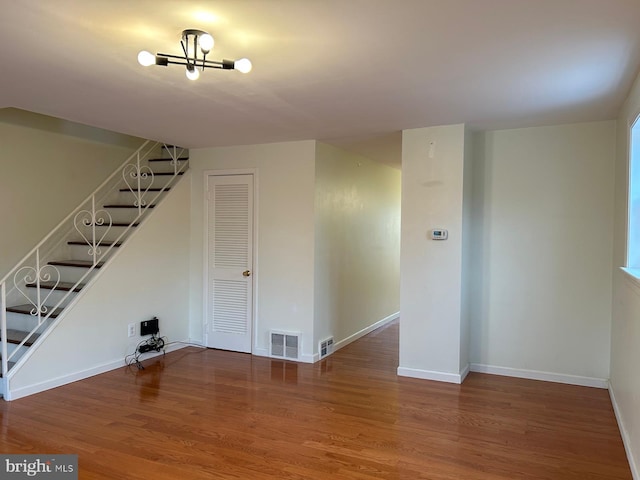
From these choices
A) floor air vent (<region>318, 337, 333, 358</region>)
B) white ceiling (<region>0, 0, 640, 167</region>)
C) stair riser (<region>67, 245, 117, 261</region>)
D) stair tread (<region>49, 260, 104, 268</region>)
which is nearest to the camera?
white ceiling (<region>0, 0, 640, 167</region>)

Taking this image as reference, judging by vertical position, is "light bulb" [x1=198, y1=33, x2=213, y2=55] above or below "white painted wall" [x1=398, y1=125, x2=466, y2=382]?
above

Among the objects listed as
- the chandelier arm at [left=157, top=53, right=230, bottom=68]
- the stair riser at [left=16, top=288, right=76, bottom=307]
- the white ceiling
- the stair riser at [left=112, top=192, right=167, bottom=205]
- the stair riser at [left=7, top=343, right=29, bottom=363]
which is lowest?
the stair riser at [left=7, top=343, right=29, bottom=363]

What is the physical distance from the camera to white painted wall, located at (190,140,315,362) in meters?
4.93

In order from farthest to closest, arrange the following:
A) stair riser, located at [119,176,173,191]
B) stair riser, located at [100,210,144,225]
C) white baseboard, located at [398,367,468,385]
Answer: stair riser, located at [119,176,173,191]
stair riser, located at [100,210,144,225]
white baseboard, located at [398,367,468,385]

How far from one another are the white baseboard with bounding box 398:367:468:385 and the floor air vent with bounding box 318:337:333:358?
96 cm

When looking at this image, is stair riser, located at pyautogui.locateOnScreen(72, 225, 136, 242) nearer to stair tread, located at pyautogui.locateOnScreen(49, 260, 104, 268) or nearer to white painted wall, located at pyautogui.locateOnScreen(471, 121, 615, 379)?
stair tread, located at pyautogui.locateOnScreen(49, 260, 104, 268)

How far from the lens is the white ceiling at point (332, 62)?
2035mm

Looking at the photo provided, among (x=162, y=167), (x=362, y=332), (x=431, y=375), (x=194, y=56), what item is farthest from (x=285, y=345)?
(x=194, y=56)

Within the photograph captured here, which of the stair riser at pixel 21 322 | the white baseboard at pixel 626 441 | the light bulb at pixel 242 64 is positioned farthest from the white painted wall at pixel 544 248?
the stair riser at pixel 21 322

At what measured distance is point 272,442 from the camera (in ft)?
10.0

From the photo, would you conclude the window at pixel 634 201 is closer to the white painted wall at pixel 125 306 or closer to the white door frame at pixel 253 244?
the white door frame at pixel 253 244

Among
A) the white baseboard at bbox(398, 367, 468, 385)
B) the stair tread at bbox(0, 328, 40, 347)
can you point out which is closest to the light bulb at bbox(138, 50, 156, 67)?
the stair tread at bbox(0, 328, 40, 347)

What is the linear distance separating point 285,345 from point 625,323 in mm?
3145

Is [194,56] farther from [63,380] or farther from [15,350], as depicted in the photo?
[63,380]
